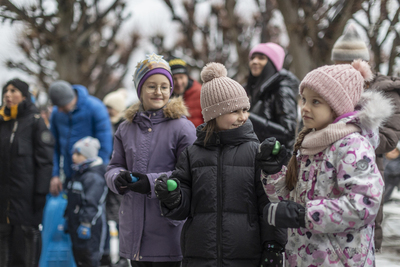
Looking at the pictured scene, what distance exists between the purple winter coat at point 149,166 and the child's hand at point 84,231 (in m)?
1.27

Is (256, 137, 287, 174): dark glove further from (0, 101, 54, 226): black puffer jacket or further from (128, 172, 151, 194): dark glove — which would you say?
(0, 101, 54, 226): black puffer jacket

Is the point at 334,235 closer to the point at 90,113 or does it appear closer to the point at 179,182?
the point at 179,182

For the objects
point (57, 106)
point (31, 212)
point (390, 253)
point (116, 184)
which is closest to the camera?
point (116, 184)

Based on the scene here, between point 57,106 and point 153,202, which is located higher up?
point 57,106

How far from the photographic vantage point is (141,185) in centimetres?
263

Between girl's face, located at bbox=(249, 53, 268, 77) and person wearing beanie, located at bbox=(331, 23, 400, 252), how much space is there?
77cm

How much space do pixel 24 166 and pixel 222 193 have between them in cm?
267

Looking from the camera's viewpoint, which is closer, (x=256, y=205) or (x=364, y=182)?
(x=364, y=182)

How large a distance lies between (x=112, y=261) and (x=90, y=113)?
1834 mm

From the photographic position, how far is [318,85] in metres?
2.18

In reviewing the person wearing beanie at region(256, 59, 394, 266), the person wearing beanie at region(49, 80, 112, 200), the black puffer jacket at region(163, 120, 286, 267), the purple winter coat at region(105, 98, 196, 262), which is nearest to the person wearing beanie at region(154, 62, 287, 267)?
the black puffer jacket at region(163, 120, 286, 267)

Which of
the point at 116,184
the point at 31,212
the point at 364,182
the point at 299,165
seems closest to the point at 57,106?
the point at 31,212

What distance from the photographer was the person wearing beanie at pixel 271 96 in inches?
153

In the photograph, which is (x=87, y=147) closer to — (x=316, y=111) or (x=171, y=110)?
(x=171, y=110)
